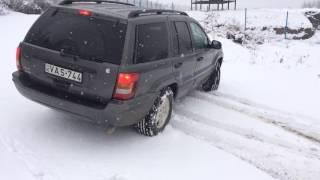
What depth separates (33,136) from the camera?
5.29m

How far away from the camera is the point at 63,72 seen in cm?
505

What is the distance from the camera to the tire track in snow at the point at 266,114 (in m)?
6.79

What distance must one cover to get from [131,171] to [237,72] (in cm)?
674

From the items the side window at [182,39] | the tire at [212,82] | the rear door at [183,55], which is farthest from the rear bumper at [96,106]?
the tire at [212,82]

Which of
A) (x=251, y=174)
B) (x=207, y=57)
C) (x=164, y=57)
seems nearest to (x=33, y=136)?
(x=164, y=57)

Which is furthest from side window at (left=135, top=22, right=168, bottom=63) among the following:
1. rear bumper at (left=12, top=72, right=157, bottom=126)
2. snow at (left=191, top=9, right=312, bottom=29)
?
snow at (left=191, top=9, right=312, bottom=29)

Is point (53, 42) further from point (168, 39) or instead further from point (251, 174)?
point (251, 174)

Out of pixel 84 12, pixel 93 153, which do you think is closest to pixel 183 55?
pixel 84 12

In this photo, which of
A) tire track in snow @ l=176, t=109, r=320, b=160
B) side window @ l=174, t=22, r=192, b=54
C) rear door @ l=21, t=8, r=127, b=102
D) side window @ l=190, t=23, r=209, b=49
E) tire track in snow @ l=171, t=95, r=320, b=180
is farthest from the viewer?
side window @ l=190, t=23, r=209, b=49

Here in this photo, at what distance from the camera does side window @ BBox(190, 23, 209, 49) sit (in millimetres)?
7140

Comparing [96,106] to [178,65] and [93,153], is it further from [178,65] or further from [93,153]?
[178,65]

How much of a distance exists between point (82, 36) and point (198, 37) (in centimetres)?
286

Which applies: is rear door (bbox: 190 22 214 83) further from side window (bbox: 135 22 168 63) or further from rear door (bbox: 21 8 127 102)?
rear door (bbox: 21 8 127 102)

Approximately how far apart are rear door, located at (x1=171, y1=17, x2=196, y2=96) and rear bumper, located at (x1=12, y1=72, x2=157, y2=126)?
1.03 metres
